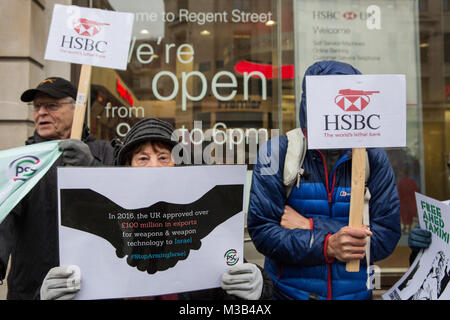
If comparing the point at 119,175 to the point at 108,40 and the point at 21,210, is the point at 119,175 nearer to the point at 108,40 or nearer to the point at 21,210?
the point at 21,210

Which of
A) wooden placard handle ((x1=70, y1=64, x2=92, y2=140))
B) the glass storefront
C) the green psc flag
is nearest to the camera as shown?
the green psc flag

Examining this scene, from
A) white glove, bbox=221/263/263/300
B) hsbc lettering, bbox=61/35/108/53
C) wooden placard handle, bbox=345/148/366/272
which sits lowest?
white glove, bbox=221/263/263/300

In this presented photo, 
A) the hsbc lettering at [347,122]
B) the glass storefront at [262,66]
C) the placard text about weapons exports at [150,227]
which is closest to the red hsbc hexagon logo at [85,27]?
the placard text about weapons exports at [150,227]

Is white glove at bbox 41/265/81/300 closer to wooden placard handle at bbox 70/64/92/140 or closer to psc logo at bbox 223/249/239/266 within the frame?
psc logo at bbox 223/249/239/266

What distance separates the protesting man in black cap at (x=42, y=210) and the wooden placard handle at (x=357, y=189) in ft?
4.75

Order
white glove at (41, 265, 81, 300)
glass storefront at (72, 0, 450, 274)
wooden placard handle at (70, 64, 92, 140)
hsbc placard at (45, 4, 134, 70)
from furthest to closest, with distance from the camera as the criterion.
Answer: glass storefront at (72, 0, 450, 274), hsbc placard at (45, 4, 134, 70), wooden placard handle at (70, 64, 92, 140), white glove at (41, 265, 81, 300)

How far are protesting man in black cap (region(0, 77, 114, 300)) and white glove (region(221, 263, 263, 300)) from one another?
106 cm

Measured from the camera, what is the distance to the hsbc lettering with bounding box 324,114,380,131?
2.03 metres

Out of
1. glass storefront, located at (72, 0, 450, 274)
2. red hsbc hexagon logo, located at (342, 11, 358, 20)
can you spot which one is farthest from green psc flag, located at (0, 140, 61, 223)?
red hsbc hexagon logo, located at (342, 11, 358, 20)

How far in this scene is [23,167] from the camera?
2.04 meters

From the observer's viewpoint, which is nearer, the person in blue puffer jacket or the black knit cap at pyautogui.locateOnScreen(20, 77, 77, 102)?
the person in blue puffer jacket

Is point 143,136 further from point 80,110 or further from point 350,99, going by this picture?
point 350,99

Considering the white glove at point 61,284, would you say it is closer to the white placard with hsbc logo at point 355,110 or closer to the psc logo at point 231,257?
the psc logo at point 231,257

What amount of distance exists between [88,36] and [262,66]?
123 inches
